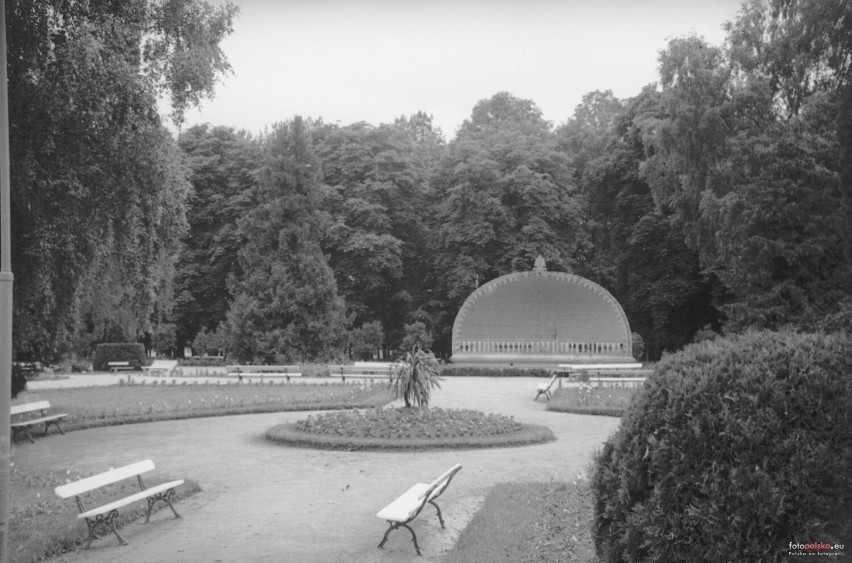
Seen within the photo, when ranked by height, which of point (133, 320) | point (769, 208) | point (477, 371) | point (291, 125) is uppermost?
point (291, 125)

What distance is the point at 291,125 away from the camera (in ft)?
122

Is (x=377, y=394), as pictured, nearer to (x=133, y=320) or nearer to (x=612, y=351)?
(x=133, y=320)

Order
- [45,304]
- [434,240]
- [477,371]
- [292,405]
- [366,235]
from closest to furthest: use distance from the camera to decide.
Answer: [45,304] → [292,405] → [477,371] → [366,235] → [434,240]

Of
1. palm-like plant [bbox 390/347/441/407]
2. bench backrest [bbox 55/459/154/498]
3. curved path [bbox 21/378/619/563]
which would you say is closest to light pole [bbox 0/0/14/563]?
bench backrest [bbox 55/459/154/498]

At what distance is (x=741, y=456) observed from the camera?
5.21m

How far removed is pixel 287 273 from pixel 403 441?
888 inches

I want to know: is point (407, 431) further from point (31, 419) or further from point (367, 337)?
point (367, 337)

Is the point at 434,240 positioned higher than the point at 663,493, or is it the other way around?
the point at 434,240

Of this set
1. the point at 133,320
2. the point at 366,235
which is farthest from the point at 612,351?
the point at 133,320

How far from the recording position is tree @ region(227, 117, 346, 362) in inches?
1326

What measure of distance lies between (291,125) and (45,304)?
25079 mm

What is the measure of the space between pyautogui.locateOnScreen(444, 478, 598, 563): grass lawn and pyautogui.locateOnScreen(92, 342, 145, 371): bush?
31204 mm

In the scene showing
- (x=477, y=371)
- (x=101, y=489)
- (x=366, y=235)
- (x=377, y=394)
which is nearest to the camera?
(x=101, y=489)

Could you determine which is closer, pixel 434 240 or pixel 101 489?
pixel 101 489
